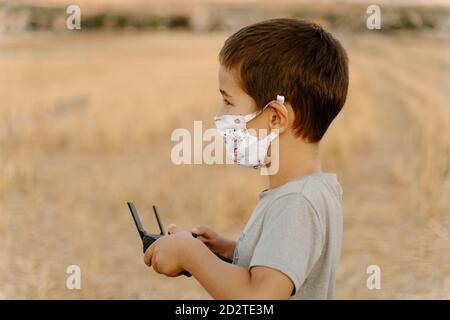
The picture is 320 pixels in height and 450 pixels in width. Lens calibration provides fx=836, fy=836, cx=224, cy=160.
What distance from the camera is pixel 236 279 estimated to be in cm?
237

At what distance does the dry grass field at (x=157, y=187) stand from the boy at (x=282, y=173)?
315 cm

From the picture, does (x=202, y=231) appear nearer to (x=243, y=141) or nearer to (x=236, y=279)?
(x=243, y=141)

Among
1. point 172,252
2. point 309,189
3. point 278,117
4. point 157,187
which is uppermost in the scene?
point 278,117

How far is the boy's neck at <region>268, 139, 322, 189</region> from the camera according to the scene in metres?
2.57

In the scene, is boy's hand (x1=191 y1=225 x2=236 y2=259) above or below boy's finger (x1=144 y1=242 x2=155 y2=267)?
below

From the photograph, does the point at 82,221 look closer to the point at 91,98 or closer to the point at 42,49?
the point at 91,98

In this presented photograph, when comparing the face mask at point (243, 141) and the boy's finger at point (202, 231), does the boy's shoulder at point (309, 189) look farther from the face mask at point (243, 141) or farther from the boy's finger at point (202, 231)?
the boy's finger at point (202, 231)

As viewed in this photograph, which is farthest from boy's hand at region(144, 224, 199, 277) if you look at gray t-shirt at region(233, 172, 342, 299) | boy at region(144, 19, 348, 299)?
gray t-shirt at region(233, 172, 342, 299)

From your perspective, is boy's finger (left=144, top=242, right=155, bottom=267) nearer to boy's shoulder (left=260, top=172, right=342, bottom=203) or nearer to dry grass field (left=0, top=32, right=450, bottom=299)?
boy's shoulder (left=260, top=172, right=342, bottom=203)

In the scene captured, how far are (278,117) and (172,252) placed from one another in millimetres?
526

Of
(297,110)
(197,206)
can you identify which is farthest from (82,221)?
(297,110)

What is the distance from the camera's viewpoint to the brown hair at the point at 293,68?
255 centimetres

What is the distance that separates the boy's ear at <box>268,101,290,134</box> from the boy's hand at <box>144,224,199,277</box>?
0.43 meters

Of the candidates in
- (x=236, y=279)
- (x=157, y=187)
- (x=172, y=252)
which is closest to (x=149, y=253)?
(x=172, y=252)
